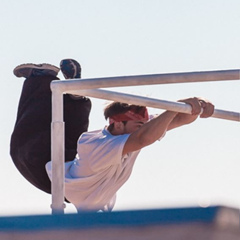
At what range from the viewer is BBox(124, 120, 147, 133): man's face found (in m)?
3.59

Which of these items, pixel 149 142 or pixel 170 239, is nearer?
pixel 170 239

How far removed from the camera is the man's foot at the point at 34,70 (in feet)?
14.1

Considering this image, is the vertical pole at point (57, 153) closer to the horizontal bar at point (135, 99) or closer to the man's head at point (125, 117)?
the horizontal bar at point (135, 99)

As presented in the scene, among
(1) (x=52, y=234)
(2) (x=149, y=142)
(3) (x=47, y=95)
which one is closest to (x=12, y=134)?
(3) (x=47, y=95)

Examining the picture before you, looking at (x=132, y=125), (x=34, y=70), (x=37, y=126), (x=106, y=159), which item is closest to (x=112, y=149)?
(x=106, y=159)

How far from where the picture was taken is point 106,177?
3551 mm

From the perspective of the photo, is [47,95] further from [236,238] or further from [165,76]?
[236,238]

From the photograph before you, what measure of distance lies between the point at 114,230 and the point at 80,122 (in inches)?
134

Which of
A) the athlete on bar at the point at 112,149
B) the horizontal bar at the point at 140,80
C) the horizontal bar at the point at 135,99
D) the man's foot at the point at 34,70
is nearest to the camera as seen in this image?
the horizontal bar at the point at 140,80

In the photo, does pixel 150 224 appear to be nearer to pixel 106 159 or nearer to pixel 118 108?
pixel 106 159

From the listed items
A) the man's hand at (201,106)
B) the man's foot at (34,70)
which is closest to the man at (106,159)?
the man's hand at (201,106)

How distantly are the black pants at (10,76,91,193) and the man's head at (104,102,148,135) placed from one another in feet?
1.97

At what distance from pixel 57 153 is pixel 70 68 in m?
1.05

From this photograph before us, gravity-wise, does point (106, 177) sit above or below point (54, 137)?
below
